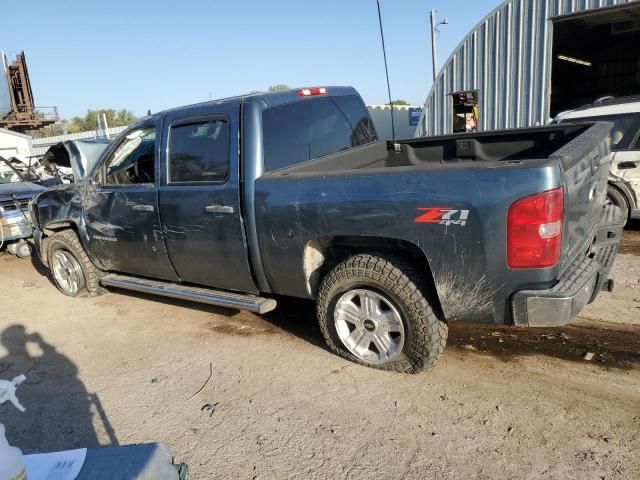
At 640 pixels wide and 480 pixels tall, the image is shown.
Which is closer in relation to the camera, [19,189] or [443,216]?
[443,216]

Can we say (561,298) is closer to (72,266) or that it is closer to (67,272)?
(72,266)

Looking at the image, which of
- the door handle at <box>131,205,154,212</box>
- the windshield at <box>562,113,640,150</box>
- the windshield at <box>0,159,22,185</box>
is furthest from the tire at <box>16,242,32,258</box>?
the windshield at <box>562,113,640,150</box>

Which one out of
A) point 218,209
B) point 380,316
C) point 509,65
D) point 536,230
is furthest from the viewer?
point 509,65

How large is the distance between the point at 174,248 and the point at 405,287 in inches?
88.1

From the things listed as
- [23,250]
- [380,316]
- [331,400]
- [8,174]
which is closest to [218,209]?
[380,316]

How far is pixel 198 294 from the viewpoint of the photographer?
4.39 meters

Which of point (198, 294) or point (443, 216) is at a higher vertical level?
point (443, 216)

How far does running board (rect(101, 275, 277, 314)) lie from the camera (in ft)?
13.1

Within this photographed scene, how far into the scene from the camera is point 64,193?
5637mm

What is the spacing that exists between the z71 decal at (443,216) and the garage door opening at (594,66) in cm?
1588

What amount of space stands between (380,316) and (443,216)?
3.01ft

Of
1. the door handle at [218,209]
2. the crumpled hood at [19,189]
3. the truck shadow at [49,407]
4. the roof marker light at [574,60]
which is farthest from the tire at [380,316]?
the roof marker light at [574,60]

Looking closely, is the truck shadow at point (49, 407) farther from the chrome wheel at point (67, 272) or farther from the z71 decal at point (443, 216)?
the z71 decal at point (443, 216)

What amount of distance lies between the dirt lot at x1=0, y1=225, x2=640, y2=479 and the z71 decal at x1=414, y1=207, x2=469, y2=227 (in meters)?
1.17
